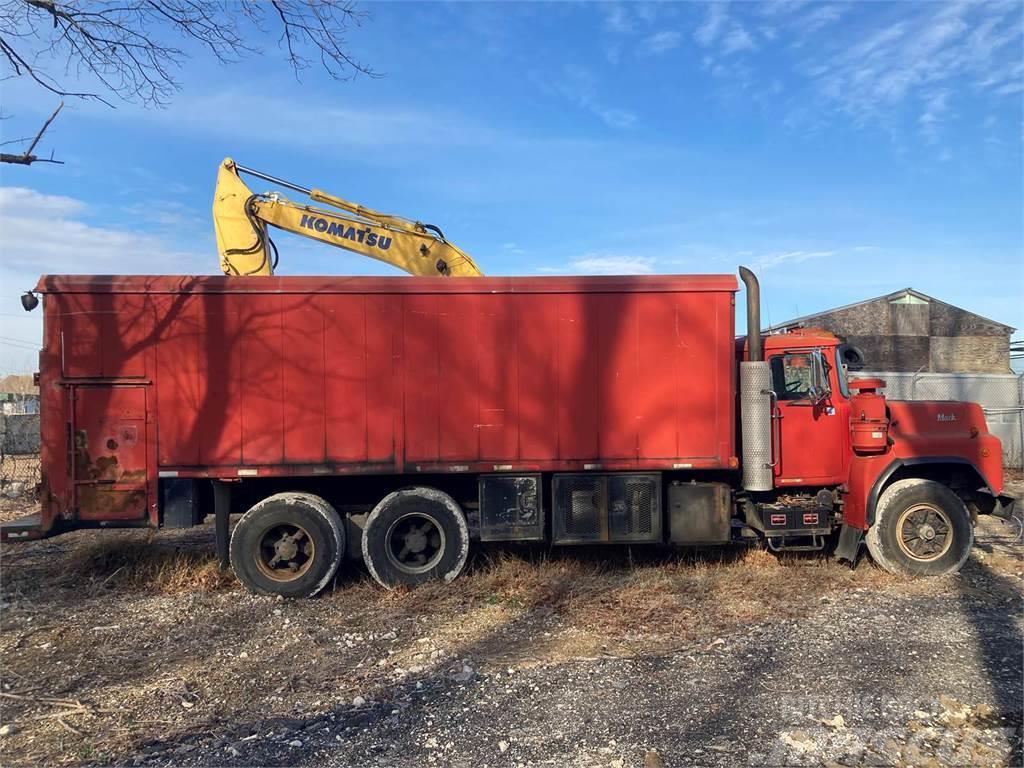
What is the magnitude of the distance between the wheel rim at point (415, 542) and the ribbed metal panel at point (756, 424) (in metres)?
3.30

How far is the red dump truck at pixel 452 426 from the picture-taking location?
22.0 ft

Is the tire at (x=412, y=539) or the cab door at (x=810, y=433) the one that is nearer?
the tire at (x=412, y=539)

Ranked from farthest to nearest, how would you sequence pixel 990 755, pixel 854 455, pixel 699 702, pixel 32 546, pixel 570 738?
pixel 32 546 → pixel 854 455 → pixel 699 702 → pixel 570 738 → pixel 990 755

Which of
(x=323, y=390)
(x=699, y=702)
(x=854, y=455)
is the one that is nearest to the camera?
(x=699, y=702)

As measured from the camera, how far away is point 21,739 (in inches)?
155

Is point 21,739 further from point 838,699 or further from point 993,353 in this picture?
point 993,353

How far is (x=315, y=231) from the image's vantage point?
8.52 m

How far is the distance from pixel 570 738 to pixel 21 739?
124 inches

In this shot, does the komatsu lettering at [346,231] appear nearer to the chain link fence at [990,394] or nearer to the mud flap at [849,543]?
the mud flap at [849,543]

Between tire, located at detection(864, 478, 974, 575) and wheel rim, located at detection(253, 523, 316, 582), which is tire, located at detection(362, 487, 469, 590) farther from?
tire, located at detection(864, 478, 974, 575)

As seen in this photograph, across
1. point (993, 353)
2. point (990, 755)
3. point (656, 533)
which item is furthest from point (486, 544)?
point (993, 353)

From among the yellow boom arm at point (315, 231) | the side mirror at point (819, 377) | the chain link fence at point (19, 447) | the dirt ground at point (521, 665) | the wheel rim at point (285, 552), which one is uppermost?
the yellow boom arm at point (315, 231)

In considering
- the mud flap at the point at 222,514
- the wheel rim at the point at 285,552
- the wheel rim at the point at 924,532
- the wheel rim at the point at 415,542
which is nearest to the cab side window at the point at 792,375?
the wheel rim at the point at 924,532

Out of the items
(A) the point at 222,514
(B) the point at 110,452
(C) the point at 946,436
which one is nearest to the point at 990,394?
(C) the point at 946,436
